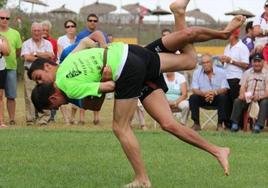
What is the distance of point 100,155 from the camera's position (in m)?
9.78

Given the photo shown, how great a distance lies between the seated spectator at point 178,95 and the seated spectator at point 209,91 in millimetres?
260

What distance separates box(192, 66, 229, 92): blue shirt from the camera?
1448 cm

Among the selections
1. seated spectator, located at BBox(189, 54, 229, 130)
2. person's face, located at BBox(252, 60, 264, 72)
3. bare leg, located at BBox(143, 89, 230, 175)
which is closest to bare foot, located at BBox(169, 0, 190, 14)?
bare leg, located at BBox(143, 89, 230, 175)

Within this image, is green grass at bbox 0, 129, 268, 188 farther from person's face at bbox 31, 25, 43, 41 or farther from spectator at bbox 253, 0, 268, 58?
person's face at bbox 31, 25, 43, 41

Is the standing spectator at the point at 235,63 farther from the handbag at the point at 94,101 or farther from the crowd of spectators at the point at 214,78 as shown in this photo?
the handbag at the point at 94,101

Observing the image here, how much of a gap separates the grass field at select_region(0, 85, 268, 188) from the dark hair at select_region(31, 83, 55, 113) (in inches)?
33.4

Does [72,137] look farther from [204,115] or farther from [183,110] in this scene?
[204,115]

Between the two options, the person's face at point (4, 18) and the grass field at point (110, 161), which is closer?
the grass field at point (110, 161)

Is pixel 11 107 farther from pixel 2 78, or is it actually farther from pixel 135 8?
pixel 135 8

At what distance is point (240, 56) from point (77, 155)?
5786 mm

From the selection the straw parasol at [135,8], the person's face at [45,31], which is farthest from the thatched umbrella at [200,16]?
the person's face at [45,31]

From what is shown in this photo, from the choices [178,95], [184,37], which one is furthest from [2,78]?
[184,37]

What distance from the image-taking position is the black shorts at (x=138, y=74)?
24.1 feet

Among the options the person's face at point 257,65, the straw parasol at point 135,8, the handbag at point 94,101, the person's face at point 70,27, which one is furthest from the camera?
the straw parasol at point 135,8
